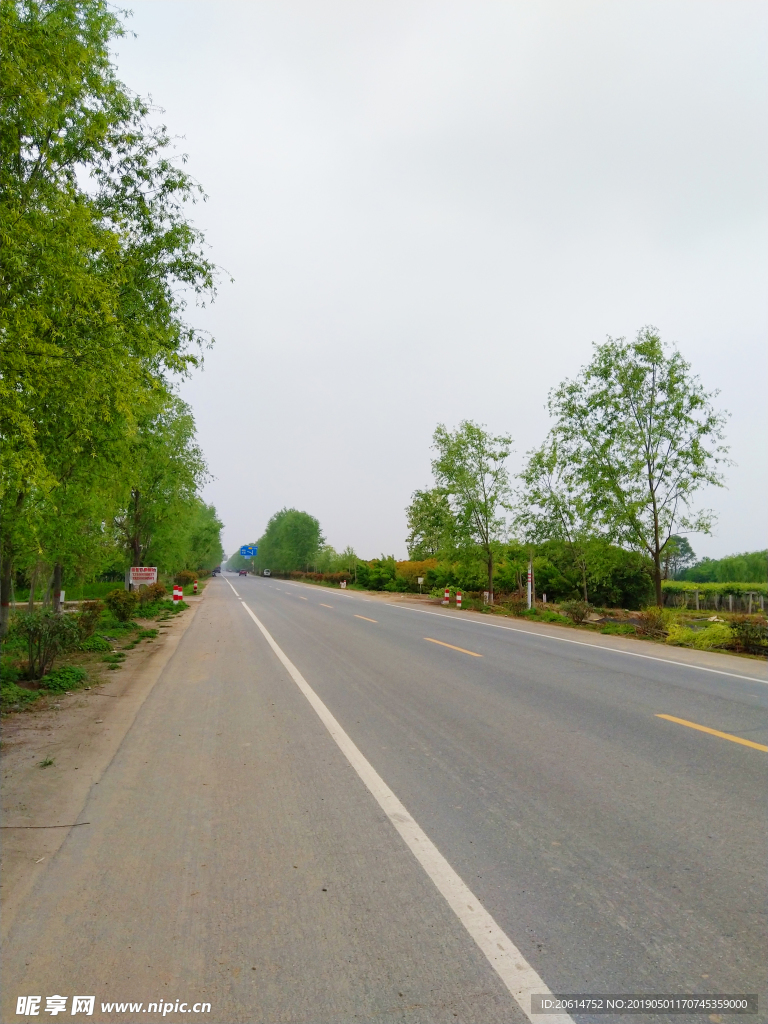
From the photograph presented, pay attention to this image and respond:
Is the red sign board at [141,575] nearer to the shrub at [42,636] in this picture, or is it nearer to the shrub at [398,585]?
the shrub at [42,636]

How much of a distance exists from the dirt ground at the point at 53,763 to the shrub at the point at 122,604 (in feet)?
30.3

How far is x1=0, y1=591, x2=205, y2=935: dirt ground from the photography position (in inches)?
161

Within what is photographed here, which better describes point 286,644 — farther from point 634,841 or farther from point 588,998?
point 588,998

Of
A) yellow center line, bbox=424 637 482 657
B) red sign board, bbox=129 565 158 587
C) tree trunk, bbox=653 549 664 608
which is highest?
tree trunk, bbox=653 549 664 608

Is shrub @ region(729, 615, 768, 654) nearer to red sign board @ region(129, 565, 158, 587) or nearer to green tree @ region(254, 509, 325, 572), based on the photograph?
red sign board @ region(129, 565, 158, 587)

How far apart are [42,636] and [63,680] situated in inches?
30.4

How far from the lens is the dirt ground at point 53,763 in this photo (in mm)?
4086

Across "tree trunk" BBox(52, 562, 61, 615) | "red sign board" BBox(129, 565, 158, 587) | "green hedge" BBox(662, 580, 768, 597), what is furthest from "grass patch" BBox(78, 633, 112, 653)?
"green hedge" BBox(662, 580, 768, 597)

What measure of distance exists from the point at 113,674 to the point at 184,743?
5114mm

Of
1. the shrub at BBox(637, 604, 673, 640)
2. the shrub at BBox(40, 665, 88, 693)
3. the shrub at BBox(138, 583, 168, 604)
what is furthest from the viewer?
the shrub at BBox(138, 583, 168, 604)

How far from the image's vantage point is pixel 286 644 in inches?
590

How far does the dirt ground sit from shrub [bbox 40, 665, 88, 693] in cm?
23

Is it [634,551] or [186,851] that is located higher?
[634,551]

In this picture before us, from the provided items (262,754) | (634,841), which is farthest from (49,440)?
(634,841)
